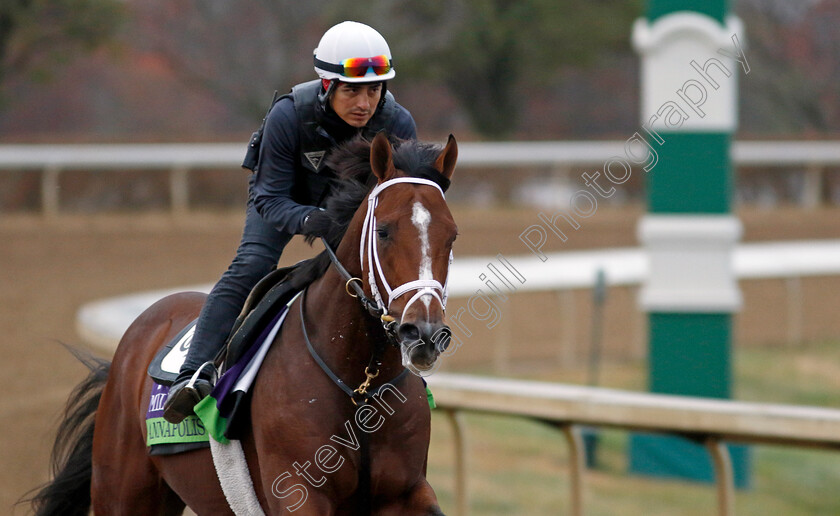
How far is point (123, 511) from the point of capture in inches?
168

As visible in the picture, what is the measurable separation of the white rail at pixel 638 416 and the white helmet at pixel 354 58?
5.97 ft

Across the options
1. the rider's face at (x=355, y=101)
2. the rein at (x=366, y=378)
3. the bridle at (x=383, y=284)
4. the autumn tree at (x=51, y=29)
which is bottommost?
the rein at (x=366, y=378)

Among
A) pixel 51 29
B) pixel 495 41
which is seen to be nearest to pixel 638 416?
pixel 51 29

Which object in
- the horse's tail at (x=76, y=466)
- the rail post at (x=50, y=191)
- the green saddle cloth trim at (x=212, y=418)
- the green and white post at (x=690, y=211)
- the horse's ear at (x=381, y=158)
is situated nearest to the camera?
the horse's ear at (x=381, y=158)

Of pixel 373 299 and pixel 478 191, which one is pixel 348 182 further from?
pixel 478 191

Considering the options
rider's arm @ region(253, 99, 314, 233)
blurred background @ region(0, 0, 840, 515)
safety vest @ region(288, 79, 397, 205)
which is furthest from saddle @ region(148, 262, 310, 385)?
blurred background @ region(0, 0, 840, 515)

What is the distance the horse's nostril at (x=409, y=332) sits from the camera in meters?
2.89

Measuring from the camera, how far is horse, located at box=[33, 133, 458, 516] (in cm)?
304

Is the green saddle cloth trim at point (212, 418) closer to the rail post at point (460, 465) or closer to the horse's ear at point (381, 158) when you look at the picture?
the horse's ear at point (381, 158)

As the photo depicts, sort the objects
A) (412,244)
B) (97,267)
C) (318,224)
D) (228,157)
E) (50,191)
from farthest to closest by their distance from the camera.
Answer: (228,157)
(50,191)
(97,267)
(318,224)
(412,244)

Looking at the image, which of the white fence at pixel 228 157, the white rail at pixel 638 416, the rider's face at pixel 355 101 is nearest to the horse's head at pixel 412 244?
the rider's face at pixel 355 101

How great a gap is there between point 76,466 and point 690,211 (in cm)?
391

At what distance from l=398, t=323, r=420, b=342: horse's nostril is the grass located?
8.73 feet

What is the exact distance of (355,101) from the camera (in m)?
3.62
